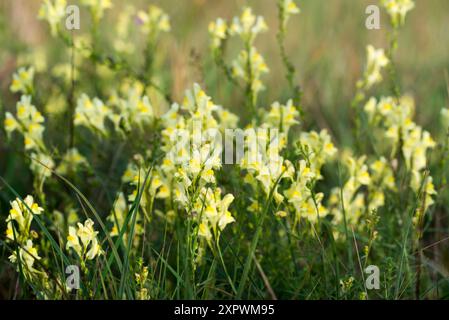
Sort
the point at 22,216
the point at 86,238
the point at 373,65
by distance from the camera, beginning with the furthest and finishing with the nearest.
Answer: the point at 373,65, the point at 22,216, the point at 86,238

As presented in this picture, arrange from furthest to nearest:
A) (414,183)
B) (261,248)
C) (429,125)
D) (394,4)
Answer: (429,125), (394,4), (414,183), (261,248)

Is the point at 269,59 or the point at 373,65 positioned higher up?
the point at 269,59

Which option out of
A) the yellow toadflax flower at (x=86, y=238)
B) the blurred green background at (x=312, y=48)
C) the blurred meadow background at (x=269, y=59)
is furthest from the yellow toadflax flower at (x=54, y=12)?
the yellow toadflax flower at (x=86, y=238)

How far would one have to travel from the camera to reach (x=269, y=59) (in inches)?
204

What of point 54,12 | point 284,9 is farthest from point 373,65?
point 54,12

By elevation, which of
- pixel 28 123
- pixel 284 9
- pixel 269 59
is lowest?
pixel 28 123

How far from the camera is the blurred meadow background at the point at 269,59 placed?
3.82m

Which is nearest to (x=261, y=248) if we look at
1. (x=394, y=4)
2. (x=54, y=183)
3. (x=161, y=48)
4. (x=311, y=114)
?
(x=54, y=183)

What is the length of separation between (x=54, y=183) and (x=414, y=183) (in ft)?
4.48

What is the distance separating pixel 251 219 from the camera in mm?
2516

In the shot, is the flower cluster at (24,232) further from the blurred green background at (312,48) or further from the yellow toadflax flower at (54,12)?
the blurred green background at (312,48)

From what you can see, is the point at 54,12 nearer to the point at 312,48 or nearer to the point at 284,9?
the point at 284,9
